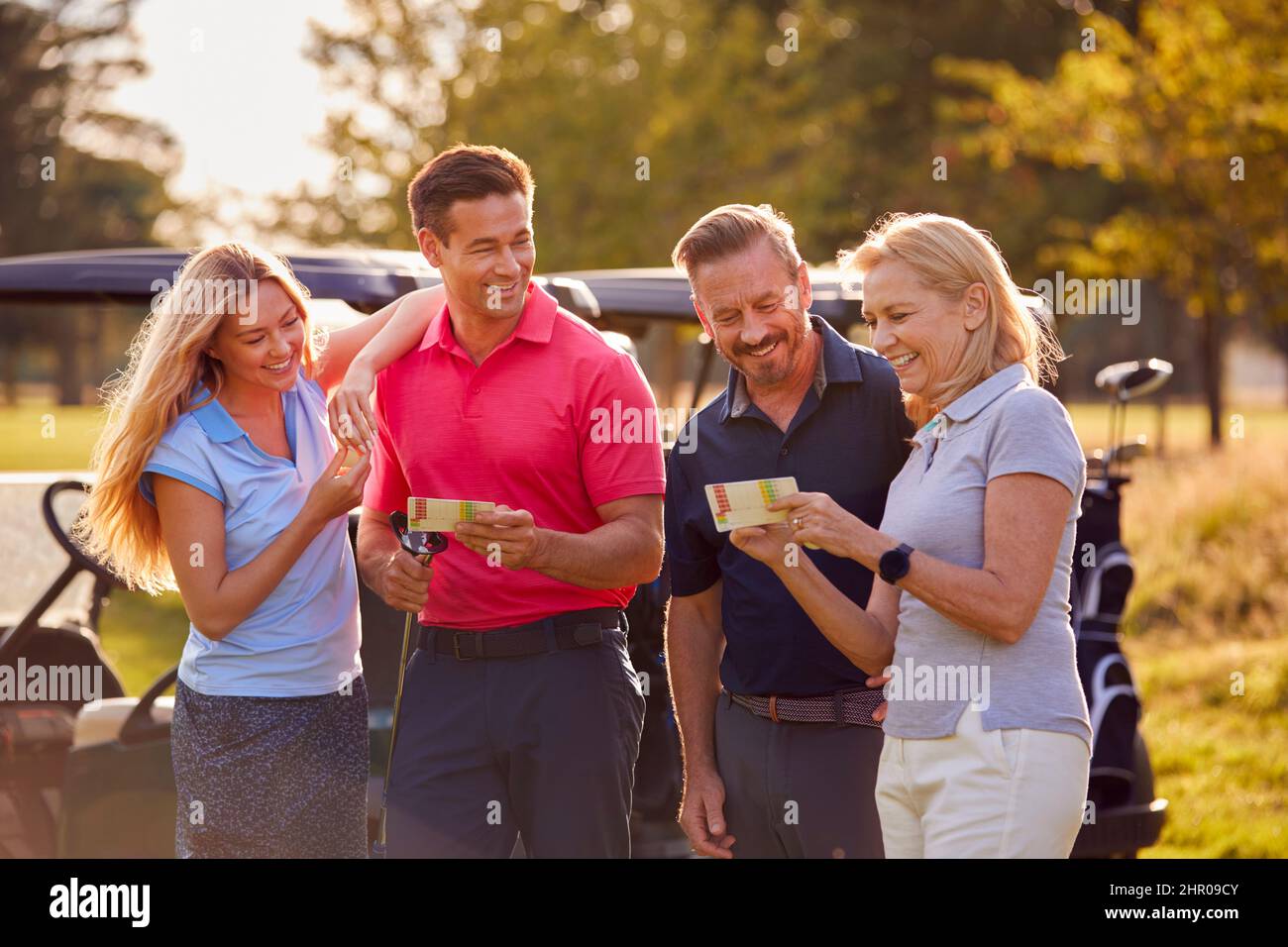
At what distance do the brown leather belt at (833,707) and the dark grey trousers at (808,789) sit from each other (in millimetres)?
17

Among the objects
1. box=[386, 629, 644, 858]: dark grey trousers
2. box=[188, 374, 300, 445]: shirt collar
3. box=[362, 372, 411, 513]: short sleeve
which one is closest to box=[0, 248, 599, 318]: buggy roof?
box=[362, 372, 411, 513]: short sleeve

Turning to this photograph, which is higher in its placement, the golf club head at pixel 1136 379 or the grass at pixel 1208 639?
the golf club head at pixel 1136 379

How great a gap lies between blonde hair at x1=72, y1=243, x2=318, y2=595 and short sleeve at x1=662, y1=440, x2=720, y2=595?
0.97 metres

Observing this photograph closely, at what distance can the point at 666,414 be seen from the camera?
6977 millimetres

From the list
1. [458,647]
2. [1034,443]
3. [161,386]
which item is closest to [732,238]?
[1034,443]

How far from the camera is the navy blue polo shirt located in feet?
11.3

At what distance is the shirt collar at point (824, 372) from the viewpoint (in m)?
3.49

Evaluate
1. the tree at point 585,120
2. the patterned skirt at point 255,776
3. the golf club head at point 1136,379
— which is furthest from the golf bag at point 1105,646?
the tree at point 585,120

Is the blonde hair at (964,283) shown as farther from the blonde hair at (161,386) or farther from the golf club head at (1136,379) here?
the golf club head at (1136,379)

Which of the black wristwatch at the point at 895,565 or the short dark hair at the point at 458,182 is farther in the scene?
the short dark hair at the point at 458,182

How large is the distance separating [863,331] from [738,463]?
3276 millimetres

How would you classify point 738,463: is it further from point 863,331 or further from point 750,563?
point 863,331

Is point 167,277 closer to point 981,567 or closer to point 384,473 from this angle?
point 384,473

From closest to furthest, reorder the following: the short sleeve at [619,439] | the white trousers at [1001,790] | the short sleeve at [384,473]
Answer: the white trousers at [1001,790], the short sleeve at [619,439], the short sleeve at [384,473]
